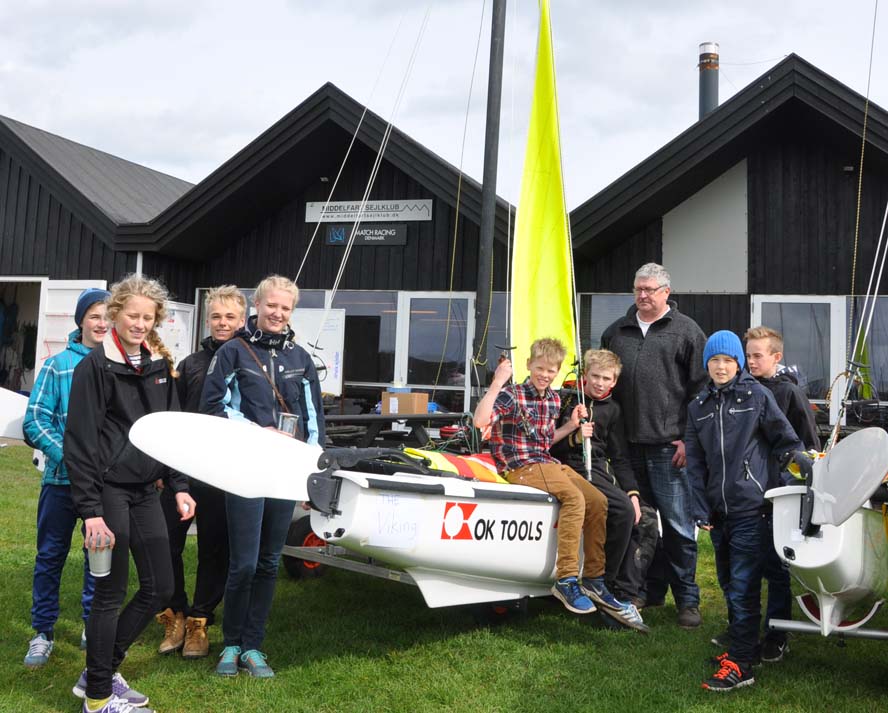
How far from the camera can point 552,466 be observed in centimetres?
446

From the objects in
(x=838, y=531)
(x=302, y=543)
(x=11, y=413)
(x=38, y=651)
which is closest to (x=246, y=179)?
(x=302, y=543)

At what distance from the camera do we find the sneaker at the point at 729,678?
11.9 feet

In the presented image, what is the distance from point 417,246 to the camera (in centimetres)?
1070

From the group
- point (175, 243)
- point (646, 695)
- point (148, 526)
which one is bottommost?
point (646, 695)

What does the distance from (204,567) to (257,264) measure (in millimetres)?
7705

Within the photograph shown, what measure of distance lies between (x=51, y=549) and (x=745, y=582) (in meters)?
3.11

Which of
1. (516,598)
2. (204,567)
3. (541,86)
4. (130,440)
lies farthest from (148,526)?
(541,86)

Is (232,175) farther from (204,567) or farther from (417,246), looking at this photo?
(204,567)

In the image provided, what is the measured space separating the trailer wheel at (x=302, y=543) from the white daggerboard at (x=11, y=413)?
1.46m

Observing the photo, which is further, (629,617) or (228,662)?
(629,617)

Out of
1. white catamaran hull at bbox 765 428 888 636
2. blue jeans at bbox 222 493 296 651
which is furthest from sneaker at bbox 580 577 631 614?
blue jeans at bbox 222 493 296 651

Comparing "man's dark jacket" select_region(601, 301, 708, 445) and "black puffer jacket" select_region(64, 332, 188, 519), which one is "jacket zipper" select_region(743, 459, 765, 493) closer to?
"man's dark jacket" select_region(601, 301, 708, 445)

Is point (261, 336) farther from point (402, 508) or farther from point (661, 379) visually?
point (661, 379)

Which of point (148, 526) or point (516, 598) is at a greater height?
point (148, 526)
